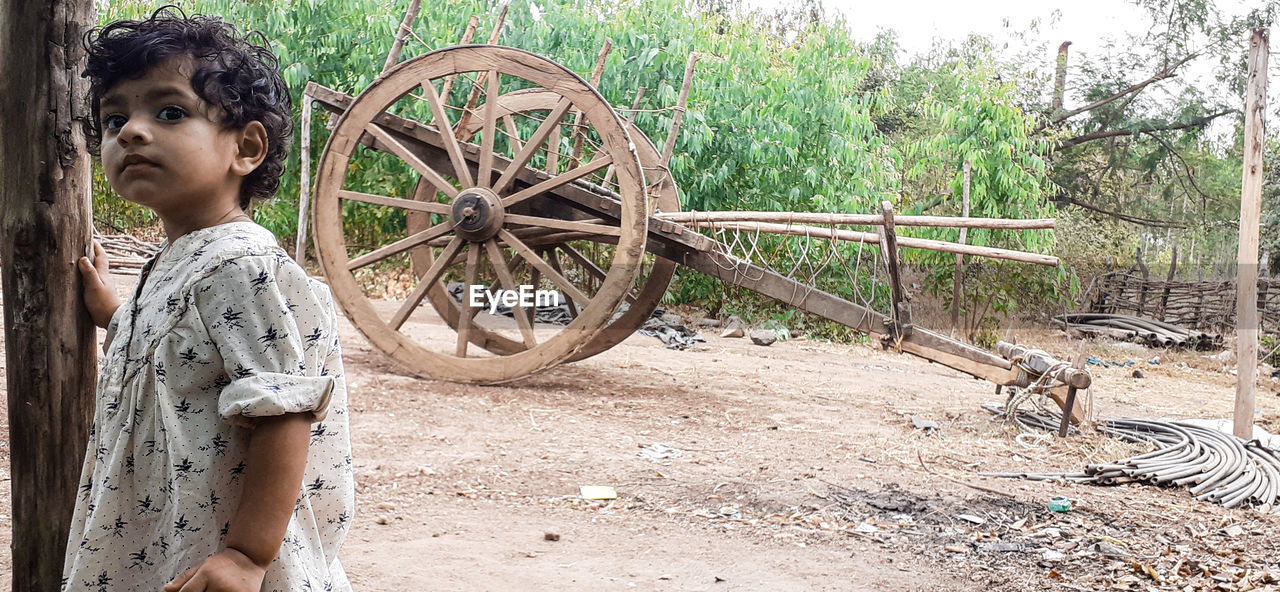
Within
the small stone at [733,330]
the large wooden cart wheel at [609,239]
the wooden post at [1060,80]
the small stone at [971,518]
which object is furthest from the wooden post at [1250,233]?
the wooden post at [1060,80]

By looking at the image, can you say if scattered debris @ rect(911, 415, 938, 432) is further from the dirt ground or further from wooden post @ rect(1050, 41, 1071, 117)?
wooden post @ rect(1050, 41, 1071, 117)

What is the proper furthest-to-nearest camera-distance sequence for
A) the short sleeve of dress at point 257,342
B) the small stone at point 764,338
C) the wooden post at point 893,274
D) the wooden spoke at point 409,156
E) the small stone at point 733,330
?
the small stone at point 733,330 < the small stone at point 764,338 < the wooden spoke at point 409,156 < the wooden post at point 893,274 < the short sleeve of dress at point 257,342

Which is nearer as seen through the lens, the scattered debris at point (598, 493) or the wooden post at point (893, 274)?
the scattered debris at point (598, 493)

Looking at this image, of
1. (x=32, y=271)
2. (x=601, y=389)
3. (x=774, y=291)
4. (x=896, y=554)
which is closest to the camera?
Answer: (x=32, y=271)

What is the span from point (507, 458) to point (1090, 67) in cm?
1494

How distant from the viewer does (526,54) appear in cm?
575

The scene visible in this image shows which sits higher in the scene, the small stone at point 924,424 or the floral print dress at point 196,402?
the floral print dress at point 196,402

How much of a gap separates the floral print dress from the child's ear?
0.09m

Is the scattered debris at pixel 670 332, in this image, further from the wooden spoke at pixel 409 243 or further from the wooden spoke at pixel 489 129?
the wooden spoke at pixel 489 129

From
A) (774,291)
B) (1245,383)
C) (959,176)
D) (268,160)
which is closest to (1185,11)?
(959,176)

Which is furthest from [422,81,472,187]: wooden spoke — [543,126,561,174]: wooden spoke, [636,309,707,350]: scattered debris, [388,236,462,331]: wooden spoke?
[636,309,707,350]: scattered debris

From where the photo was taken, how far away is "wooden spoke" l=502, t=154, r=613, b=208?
5695 mm

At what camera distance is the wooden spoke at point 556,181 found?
5.70 metres

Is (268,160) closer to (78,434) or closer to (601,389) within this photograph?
(78,434)
